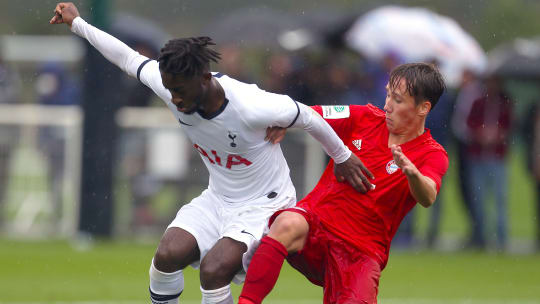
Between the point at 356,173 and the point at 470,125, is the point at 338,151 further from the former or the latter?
the point at 470,125

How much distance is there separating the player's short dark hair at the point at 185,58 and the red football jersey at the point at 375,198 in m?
1.03

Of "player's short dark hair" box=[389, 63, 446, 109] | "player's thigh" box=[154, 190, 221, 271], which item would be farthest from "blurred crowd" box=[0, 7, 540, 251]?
"player's thigh" box=[154, 190, 221, 271]

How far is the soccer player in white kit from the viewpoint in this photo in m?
5.30

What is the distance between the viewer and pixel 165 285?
5668 millimetres

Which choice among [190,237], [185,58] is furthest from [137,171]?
[185,58]

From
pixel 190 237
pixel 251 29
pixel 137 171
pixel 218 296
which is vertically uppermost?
pixel 251 29

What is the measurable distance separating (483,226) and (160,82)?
722 centimetres

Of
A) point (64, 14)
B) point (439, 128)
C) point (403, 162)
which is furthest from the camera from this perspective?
point (439, 128)

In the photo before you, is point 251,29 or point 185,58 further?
point 251,29

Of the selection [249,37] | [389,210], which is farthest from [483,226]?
[389,210]

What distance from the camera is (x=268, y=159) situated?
571 cm

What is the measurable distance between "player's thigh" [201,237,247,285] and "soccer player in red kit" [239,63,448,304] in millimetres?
217

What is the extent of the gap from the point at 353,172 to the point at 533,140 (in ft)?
23.9

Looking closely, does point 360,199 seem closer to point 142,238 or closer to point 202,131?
point 202,131
